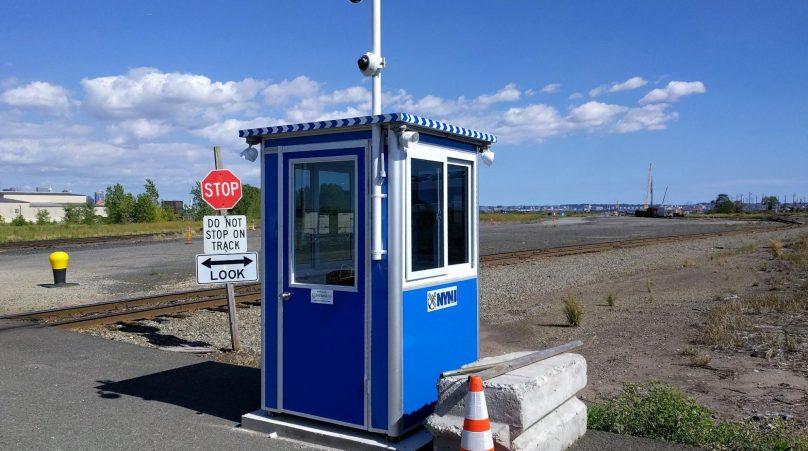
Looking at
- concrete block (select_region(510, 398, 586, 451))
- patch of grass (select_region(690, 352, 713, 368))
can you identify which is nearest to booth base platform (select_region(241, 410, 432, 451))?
concrete block (select_region(510, 398, 586, 451))

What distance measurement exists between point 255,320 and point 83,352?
12.2 feet

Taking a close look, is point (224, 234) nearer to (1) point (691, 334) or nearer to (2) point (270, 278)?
(2) point (270, 278)

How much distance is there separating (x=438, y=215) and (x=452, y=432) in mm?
1920

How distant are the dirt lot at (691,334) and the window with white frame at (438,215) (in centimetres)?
275

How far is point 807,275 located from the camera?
19.5 m

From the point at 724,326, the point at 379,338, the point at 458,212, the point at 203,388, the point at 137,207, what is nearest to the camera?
the point at 379,338

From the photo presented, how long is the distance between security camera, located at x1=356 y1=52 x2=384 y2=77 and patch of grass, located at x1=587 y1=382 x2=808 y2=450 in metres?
3.53

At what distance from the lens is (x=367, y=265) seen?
5.26m

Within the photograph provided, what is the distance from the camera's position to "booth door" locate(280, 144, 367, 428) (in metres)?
5.36

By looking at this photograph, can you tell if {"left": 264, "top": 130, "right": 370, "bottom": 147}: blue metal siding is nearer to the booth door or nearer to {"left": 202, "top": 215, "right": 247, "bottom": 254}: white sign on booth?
the booth door

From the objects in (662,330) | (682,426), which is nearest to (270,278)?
(682,426)

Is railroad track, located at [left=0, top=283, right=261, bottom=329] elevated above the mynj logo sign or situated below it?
below

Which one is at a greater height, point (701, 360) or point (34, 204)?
point (34, 204)

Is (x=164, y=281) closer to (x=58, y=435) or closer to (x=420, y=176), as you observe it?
(x=58, y=435)
